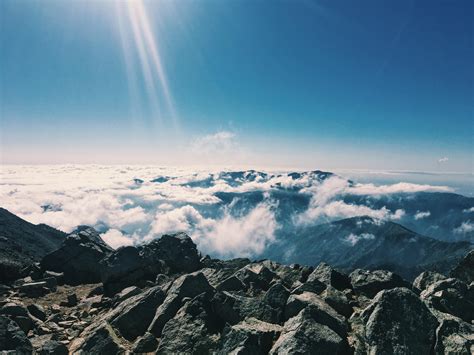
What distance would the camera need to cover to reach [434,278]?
28.3 meters

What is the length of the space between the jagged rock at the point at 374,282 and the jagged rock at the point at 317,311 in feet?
20.7

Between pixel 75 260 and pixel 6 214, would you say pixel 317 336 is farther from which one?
pixel 6 214

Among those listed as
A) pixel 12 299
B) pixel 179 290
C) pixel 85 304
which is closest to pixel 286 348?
pixel 179 290

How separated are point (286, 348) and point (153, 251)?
3155 cm

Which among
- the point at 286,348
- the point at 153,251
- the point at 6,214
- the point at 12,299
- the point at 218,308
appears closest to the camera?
the point at 286,348

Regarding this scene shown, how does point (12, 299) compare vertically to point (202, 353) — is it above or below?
below

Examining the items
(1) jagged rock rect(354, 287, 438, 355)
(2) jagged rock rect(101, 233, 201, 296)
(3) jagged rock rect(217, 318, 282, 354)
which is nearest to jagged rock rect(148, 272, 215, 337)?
(3) jagged rock rect(217, 318, 282, 354)

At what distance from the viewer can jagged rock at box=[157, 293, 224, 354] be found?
1930 cm

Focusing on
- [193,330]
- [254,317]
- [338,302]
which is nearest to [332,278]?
[338,302]

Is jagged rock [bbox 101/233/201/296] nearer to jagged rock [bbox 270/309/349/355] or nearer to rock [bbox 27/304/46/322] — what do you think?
rock [bbox 27/304/46/322]

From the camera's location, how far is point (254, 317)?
20.9 m

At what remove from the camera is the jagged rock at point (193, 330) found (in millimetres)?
19297

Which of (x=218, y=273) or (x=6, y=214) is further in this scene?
(x=6, y=214)

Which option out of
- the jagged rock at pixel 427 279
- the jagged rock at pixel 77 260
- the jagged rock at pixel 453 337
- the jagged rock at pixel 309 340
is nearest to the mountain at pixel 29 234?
the jagged rock at pixel 77 260
